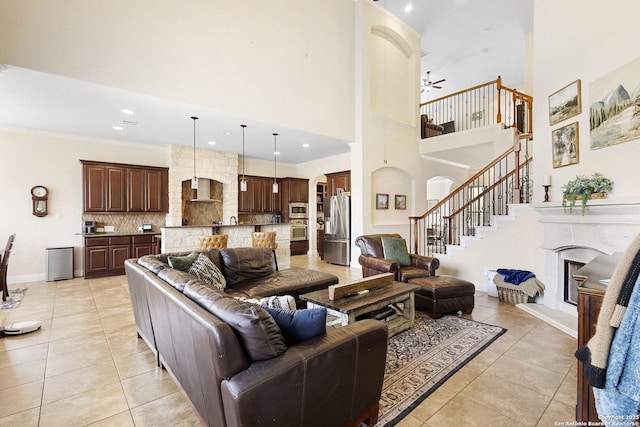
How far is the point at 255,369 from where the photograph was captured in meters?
1.28

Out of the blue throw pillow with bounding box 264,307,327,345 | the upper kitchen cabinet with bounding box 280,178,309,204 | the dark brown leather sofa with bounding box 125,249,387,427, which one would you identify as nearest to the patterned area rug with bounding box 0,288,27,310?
the dark brown leather sofa with bounding box 125,249,387,427

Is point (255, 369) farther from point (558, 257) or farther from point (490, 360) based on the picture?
point (558, 257)

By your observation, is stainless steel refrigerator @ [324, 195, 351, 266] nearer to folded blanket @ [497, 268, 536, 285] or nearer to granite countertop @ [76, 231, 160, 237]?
folded blanket @ [497, 268, 536, 285]

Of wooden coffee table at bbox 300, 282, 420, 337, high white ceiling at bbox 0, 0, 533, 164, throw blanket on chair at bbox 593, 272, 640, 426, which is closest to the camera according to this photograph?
throw blanket on chair at bbox 593, 272, 640, 426

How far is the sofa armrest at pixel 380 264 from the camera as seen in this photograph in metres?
4.04

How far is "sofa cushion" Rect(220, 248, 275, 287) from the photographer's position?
3619 millimetres

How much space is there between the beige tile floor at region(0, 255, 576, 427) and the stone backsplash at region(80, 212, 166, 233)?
340 cm

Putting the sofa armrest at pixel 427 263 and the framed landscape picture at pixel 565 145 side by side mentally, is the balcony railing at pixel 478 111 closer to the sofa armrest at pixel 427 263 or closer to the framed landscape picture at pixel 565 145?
the framed landscape picture at pixel 565 145

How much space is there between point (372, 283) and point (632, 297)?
2.19 m

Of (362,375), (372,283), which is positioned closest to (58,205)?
(372,283)

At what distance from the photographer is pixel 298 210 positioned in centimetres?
958

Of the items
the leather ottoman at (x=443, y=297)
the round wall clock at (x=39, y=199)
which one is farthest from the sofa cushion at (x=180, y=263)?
the round wall clock at (x=39, y=199)

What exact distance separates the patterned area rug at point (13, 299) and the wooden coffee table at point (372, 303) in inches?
175

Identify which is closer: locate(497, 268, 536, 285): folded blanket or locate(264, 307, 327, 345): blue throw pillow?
locate(264, 307, 327, 345): blue throw pillow
